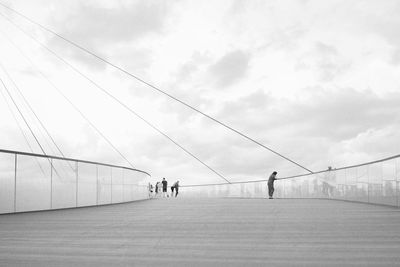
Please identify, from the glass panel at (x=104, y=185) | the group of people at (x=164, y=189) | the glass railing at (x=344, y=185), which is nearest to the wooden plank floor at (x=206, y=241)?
the glass railing at (x=344, y=185)

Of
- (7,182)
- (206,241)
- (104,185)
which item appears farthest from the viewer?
(104,185)

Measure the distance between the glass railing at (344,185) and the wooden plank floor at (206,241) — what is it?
4098 mm

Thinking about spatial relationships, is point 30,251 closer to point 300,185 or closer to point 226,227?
point 226,227

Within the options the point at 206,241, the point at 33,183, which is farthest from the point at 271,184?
the point at 206,241

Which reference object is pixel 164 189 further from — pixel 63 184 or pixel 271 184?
pixel 63 184

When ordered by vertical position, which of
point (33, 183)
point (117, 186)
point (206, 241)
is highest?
point (33, 183)

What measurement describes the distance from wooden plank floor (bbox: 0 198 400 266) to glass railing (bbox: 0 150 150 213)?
278cm

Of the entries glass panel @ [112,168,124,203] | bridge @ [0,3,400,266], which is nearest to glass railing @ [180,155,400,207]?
bridge @ [0,3,400,266]

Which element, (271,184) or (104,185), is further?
(271,184)

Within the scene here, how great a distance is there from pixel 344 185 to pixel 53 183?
10707 mm

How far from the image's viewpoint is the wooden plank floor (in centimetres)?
614

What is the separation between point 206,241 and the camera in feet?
24.9

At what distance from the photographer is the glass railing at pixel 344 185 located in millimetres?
14961

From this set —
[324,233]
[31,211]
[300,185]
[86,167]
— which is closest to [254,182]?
[300,185]
